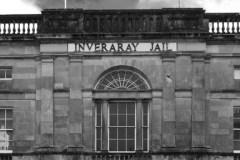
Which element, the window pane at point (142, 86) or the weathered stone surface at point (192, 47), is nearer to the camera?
the weathered stone surface at point (192, 47)

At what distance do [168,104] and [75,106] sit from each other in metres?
4.28

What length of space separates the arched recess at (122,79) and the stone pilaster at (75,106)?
898 mm

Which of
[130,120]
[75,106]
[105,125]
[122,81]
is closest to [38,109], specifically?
[75,106]

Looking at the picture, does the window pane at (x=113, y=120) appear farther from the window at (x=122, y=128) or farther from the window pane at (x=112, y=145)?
the window pane at (x=112, y=145)

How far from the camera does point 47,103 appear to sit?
30203 millimetres

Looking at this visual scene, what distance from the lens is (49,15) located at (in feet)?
102

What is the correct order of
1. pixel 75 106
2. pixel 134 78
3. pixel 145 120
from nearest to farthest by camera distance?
pixel 75 106, pixel 145 120, pixel 134 78

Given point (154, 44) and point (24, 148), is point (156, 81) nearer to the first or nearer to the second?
point (154, 44)

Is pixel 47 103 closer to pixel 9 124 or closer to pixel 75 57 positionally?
pixel 9 124

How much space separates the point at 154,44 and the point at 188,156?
213 inches

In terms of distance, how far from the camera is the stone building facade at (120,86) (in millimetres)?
29969

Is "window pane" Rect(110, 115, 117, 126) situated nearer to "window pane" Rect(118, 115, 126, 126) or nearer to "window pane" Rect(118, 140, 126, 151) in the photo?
"window pane" Rect(118, 115, 126, 126)

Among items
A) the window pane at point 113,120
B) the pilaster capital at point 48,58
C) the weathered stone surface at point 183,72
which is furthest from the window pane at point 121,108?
the pilaster capital at point 48,58

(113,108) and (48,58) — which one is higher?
(48,58)
